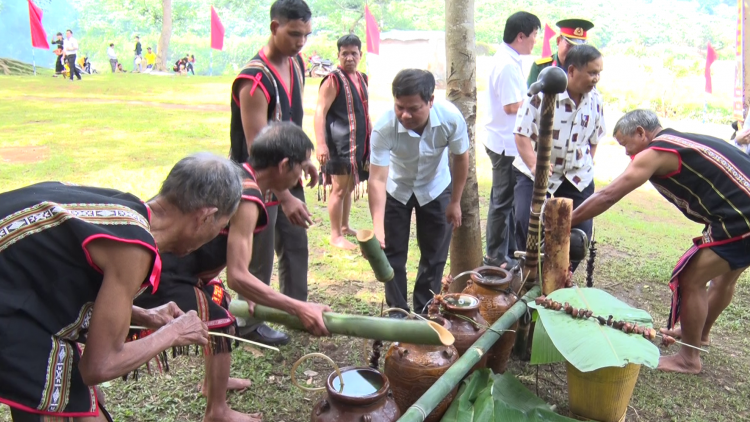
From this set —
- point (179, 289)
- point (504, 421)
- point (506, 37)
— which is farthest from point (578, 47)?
point (179, 289)

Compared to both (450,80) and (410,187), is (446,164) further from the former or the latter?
(450,80)

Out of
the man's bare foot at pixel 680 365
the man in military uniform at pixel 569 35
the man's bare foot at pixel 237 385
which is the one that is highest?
the man in military uniform at pixel 569 35

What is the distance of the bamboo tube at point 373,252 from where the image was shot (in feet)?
8.69

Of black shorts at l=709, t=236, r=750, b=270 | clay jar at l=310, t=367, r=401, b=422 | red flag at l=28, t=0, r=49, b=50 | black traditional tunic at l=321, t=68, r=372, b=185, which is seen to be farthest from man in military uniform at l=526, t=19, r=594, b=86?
red flag at l=28, t=0, r=49, b=50

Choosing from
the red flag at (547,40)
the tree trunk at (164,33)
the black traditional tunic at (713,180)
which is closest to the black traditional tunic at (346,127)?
the black traditional tunic at (713,180)

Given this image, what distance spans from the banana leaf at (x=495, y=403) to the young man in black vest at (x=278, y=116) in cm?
124

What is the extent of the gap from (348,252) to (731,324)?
11.0ft

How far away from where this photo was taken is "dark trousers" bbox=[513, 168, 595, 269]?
4.20 meters

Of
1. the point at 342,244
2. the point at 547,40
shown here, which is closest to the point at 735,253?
the point at 342,244

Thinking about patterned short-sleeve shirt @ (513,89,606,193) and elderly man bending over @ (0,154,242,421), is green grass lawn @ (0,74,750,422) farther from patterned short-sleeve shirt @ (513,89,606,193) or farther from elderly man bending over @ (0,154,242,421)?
patterned short-sleeve shirt @ (513,89,606,193)

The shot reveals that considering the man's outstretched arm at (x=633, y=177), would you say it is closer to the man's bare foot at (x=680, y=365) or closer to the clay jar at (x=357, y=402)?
the man's bare foot at (x=680, y=365)

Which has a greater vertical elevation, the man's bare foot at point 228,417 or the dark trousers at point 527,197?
the dark trousers at point 527,197

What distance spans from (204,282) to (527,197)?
2589mm

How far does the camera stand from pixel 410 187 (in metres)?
3.86
